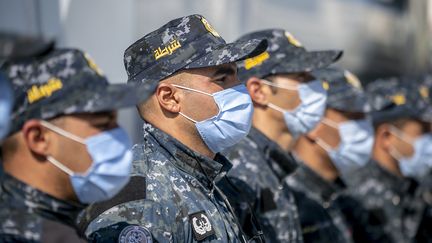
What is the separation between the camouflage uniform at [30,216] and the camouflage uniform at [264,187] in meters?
1.23

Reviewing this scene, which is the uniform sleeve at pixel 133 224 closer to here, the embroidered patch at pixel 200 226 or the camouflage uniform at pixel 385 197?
the embroidered patch at pixel 200 226

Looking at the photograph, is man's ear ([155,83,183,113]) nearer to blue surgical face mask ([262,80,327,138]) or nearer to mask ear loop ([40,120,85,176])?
mask ear loop ([40,120,85,176])

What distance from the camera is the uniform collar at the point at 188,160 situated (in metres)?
3.39

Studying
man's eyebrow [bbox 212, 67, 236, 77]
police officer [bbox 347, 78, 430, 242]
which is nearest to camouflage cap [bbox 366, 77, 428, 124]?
police officer [bbox 347, 78, 430, 242]

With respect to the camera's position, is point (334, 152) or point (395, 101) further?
point (395, 101)

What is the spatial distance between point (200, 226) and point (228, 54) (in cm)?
71

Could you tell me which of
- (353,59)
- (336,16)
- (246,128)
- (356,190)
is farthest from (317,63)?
(353,59)

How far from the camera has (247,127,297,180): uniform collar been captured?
4.36 m

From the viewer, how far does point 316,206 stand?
4906mm

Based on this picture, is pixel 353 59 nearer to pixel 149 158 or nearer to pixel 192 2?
pixel 192 2

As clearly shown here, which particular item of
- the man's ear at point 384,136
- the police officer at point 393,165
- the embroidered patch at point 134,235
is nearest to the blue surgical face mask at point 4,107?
the embroidered patch at point 134,235

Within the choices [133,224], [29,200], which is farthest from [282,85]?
[29,200]

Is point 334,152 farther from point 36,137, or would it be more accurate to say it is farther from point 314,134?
point 36,137

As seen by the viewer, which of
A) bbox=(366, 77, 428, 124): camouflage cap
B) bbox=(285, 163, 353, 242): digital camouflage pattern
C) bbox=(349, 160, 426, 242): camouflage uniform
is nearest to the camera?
bbox=(285, 163, 353, 242): digital camouflage pattern
